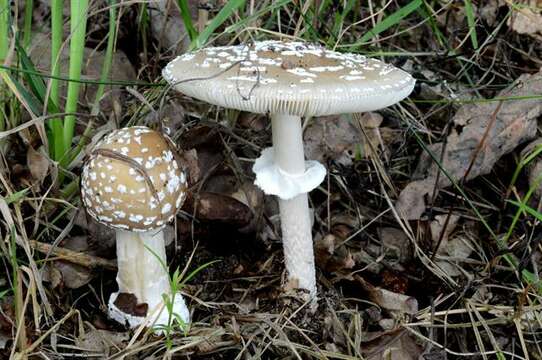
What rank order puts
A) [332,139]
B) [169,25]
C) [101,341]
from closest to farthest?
[101,341]
[332,139]
[169,25]

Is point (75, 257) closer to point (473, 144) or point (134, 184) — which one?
point (134, 184)

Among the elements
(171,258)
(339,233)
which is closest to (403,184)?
(339,233)

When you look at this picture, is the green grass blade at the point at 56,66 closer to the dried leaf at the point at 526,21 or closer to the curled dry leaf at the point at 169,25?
the curled dry leaf at the point at 169,25

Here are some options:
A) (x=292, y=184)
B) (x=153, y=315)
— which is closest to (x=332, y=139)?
(x=292, y=184)

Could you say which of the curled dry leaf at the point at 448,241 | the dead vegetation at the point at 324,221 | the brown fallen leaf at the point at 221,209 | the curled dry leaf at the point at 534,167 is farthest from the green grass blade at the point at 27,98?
the curled dry leaf at the point at 534,167

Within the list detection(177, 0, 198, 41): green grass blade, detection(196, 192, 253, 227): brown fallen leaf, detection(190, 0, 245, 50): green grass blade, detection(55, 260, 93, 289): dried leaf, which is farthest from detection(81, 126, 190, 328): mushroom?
detection(177, 0, 198, 41): green grass blade

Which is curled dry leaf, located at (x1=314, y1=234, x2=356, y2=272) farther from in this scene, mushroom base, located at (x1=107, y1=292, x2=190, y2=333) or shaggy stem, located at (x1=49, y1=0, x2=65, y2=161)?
shaggy stem, located at (x1=49, y1=0, x2=65, y2=161)
